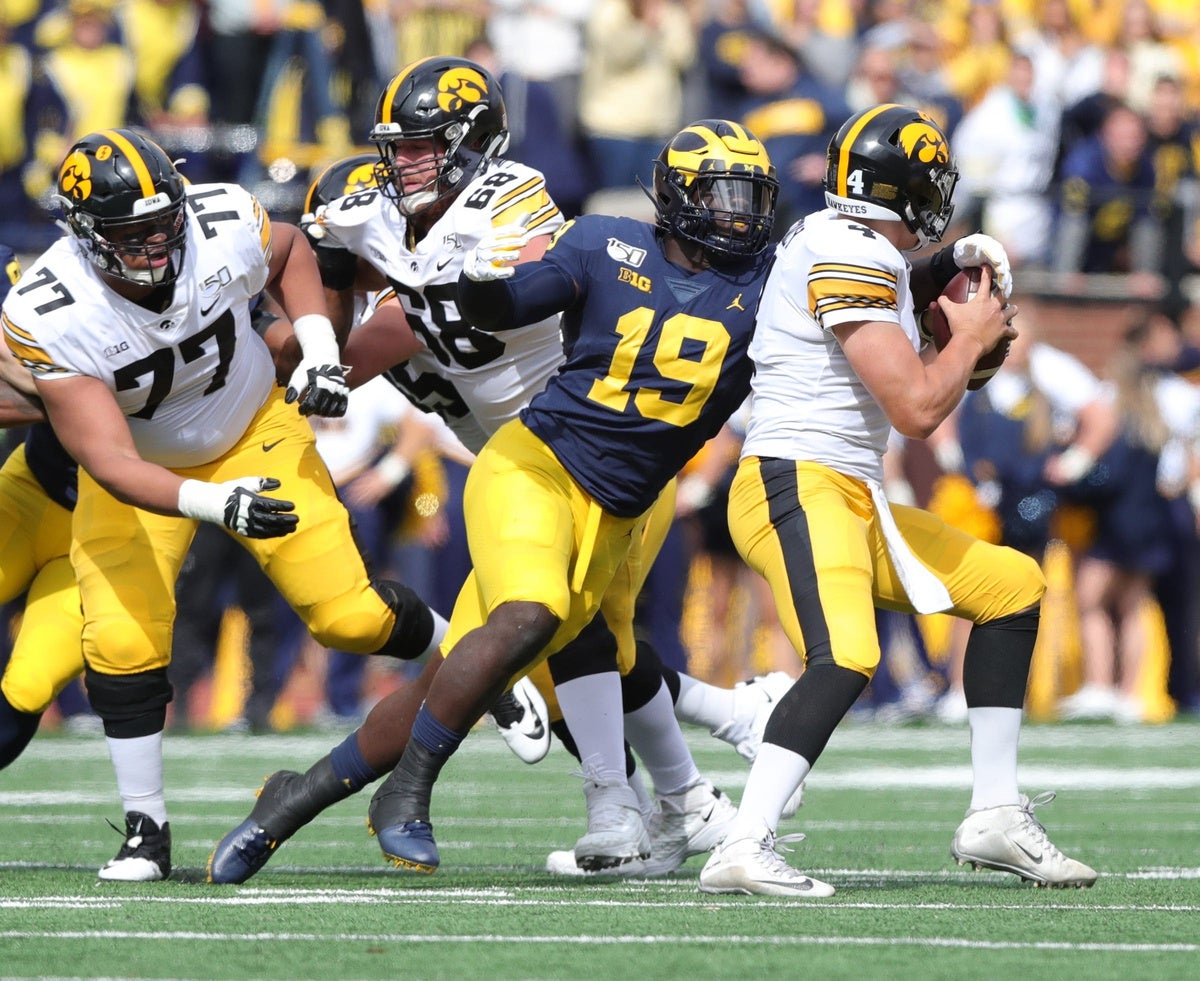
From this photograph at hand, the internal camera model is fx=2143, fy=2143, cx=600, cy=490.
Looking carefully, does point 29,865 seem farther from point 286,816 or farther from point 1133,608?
point 1133,608

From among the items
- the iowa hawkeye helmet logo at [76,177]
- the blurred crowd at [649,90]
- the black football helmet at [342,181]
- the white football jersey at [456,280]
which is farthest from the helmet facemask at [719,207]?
the blurred crowd at [649,90]

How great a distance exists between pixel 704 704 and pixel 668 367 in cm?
132

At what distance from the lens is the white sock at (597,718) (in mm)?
5203

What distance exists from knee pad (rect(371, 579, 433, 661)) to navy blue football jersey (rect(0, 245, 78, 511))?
0.86 metres

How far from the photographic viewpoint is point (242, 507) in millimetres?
4617

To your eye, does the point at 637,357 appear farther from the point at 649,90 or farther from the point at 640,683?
the point at 649,90

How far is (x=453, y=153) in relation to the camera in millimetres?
5254

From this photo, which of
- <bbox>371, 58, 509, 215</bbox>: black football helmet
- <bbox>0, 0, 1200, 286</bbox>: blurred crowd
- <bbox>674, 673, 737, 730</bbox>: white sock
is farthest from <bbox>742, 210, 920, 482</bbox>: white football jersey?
<bbox>0, 0, 1200, 286</bbox>: blurred crowd

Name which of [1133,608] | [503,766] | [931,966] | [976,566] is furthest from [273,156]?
[931,966]

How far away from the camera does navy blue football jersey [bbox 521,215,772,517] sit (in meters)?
4.76

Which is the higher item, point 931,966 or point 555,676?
point 931,966

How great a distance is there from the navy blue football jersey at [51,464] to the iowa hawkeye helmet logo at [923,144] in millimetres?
2264

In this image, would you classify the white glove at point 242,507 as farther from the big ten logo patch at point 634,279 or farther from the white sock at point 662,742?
the white sock at point 662,742

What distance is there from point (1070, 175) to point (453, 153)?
315 inches
